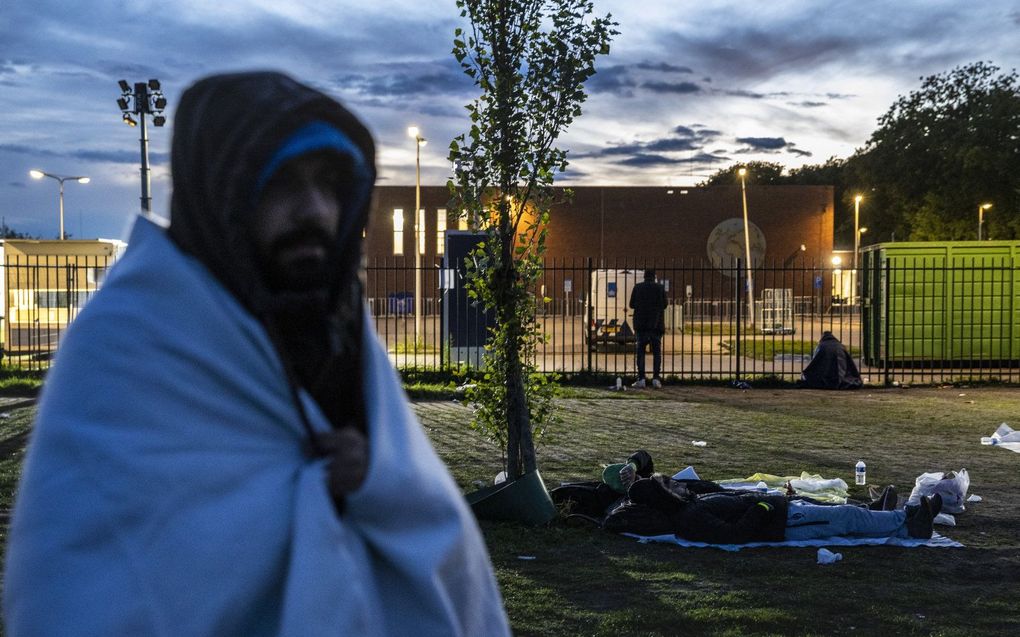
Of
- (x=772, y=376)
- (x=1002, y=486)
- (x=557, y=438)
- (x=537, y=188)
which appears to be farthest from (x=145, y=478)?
(x=772, y=376)

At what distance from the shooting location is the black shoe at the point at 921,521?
23.2ft

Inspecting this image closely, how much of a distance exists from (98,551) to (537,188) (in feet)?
20.7

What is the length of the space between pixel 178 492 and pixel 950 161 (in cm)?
5028

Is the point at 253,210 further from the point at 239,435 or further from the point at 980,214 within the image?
the point at 980,214

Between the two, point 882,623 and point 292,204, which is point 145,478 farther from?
point 882,623

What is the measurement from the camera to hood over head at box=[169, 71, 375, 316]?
4.46 feet

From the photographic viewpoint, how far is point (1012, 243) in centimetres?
2008

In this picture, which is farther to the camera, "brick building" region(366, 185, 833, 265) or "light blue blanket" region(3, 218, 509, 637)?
"brick building" region(366, 185, 833, 265)

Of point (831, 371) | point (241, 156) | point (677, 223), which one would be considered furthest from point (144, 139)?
point (677, 223)

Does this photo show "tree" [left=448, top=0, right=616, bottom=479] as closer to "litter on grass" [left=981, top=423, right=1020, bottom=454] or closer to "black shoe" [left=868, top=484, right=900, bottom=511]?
"black shoe" [left=868, top=484, right=900, bottom=511]

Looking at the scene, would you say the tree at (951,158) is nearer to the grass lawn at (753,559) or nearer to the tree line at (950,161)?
the tree line at (950,161)

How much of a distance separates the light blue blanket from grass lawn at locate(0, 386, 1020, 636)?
4.09 meters

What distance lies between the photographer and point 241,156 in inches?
53.7

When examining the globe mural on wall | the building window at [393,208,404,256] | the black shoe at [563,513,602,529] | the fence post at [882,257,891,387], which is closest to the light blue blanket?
the black shoe at [563,513,602,529]
